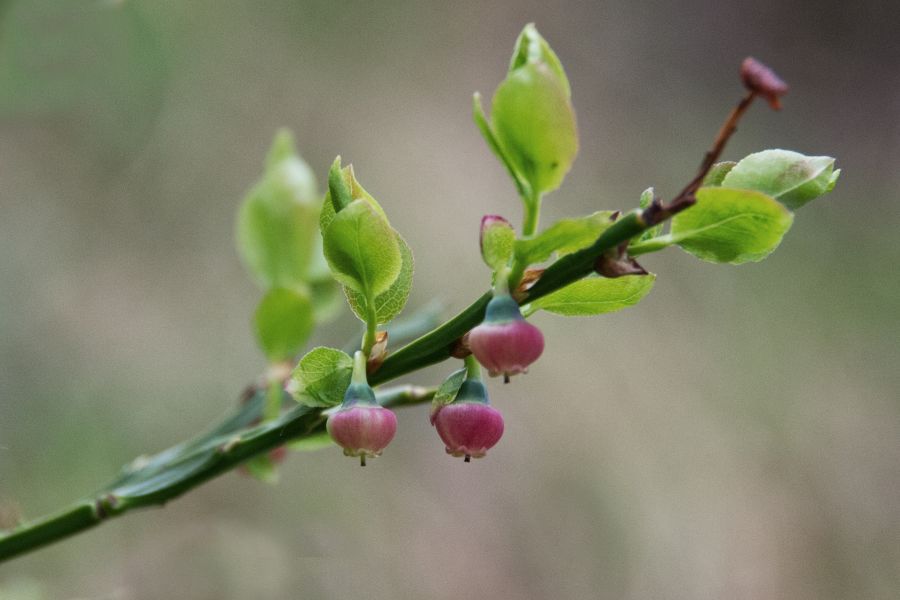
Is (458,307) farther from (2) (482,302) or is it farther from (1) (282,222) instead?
(2) (482,302)

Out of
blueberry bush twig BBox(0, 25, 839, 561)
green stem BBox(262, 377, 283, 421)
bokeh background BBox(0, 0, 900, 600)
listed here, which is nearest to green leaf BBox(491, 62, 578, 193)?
blueberry bush twig BBox(0, 25, 839, 561)

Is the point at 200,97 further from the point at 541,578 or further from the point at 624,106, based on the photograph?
the point at 541,578

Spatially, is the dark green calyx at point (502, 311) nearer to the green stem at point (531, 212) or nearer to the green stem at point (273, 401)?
the green stem at point (531, 212)

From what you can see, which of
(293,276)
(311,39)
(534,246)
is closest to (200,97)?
(311,39)

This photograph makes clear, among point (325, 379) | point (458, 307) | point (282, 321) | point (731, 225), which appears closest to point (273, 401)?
point (282, 321)

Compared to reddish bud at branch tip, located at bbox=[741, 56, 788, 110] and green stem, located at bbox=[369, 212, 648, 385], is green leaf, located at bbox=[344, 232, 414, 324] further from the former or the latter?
reddish bud at branch tip, located at bbox=[741, 56, 788, 110]

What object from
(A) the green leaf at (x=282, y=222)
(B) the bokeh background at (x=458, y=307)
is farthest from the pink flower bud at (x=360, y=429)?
(B) the bokeh background at (x=458, y=307)
